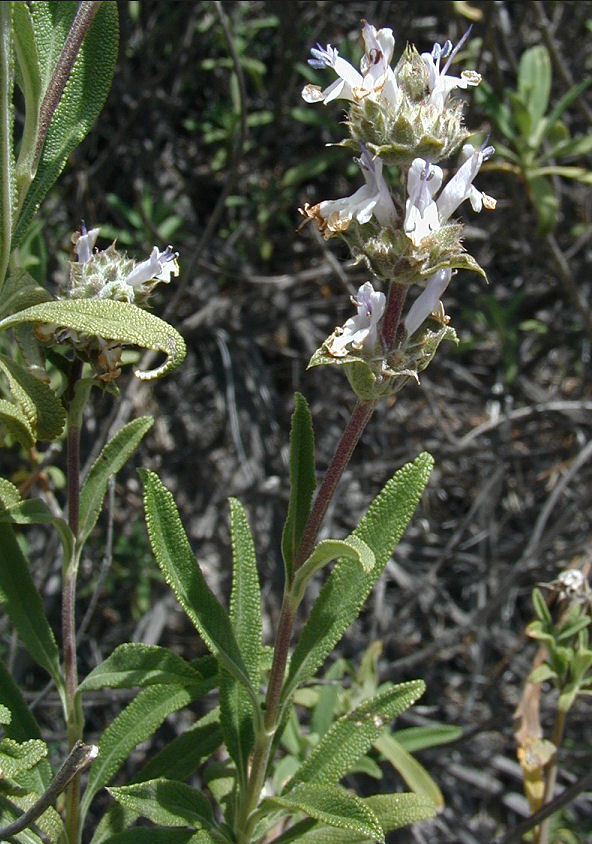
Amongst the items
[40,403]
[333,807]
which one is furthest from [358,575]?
[40,403]

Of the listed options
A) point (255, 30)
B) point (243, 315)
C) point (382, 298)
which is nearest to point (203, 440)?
point (243, 315)

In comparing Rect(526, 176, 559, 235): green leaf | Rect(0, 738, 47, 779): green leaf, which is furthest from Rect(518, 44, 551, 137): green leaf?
Rect(0, 738, 47, 779): green leaf

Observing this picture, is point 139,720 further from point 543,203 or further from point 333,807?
point 543,203

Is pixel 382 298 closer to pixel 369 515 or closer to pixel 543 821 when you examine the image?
pixel 369 515

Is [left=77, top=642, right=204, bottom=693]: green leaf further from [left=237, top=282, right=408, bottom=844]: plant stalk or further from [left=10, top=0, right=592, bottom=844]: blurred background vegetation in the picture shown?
[left=10, top=0, right=592, bottom=844]: blurred background vegetation

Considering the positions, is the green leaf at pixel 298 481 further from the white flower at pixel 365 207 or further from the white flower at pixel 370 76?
the white flower at pixel 370 76
